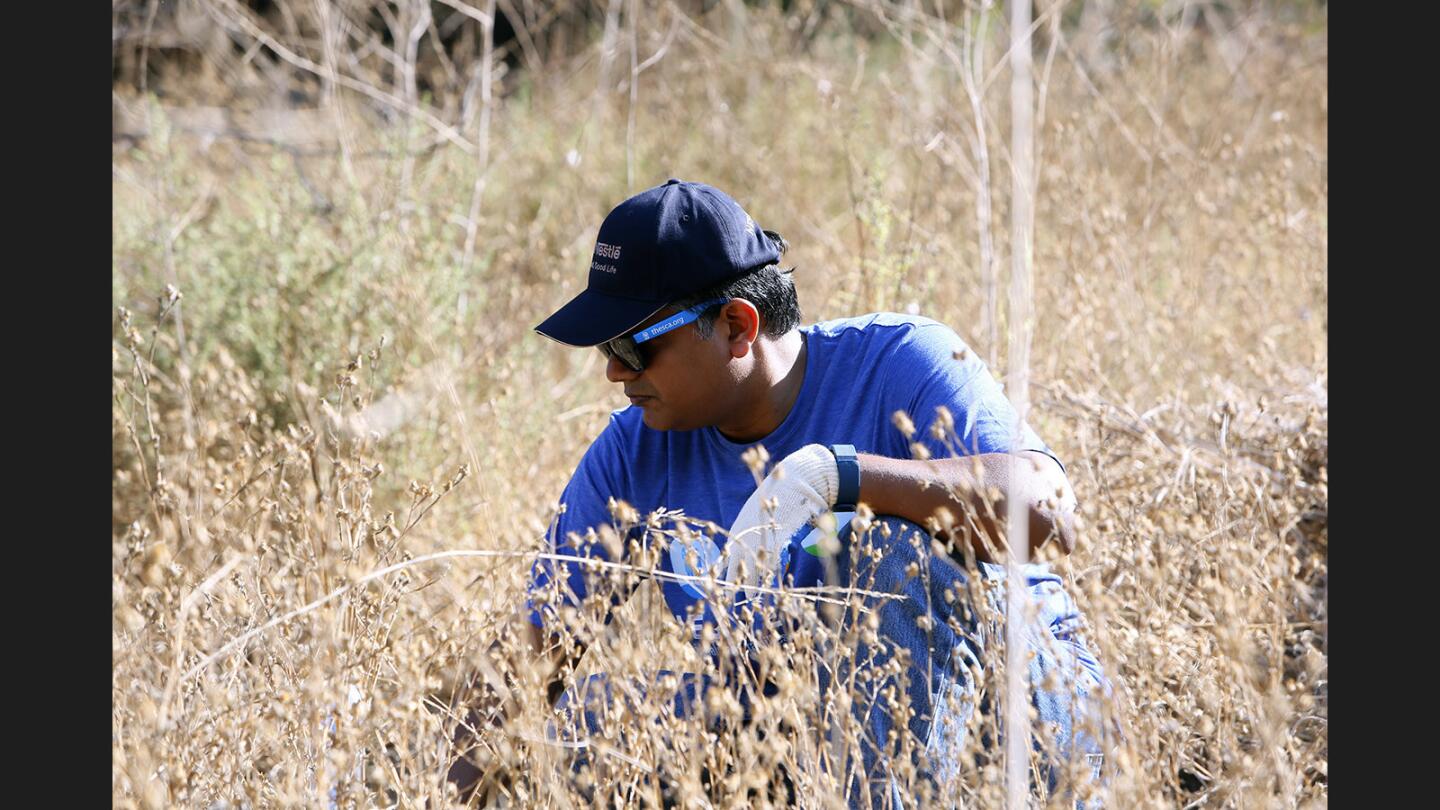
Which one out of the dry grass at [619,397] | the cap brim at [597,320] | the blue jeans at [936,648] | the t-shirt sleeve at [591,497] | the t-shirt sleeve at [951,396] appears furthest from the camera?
the t-shirt sleeve at [591,497]

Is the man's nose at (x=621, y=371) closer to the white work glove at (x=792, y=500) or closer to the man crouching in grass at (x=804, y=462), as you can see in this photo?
the man crouching in grass at (x=804, y=462)

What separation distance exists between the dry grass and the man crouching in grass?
0.34ft

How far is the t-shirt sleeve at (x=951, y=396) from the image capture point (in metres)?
2.03

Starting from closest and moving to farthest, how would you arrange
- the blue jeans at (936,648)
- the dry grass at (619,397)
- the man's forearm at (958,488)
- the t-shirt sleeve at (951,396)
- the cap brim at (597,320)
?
the dry grass at (619,397) < the blue jeans at (936,648) < the man's forearm at (958,488) < the t-shirt sleeve at (951,396) < the cap brim at (597,320)

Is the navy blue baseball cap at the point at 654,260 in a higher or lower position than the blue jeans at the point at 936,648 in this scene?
higher

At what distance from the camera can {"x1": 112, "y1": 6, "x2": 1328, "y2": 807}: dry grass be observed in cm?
169

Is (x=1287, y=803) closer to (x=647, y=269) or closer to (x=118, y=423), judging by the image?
(x=647, y=269)

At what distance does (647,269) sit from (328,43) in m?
2.20

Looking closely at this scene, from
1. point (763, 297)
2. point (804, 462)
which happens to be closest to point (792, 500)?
point (804, 462)

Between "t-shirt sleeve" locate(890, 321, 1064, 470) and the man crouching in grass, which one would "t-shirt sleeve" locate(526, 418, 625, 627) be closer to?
the man crouching in grass

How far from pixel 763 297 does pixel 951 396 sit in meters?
0.35

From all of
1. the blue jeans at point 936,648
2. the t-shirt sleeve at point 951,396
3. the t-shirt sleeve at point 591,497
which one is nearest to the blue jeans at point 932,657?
the blue jeans at point 936,648

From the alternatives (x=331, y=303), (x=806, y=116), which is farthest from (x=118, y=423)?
(x=806, y=116)

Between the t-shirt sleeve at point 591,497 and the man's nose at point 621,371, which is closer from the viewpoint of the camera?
the man's nose at point 621,371
